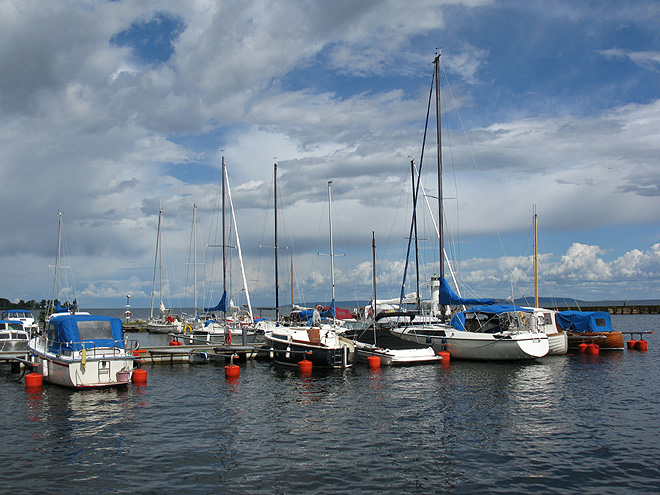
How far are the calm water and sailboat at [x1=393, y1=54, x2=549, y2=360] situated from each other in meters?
4.73

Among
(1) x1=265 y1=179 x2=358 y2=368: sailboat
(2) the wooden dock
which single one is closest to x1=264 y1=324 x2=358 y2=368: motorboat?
(1) x1=265 y1=179 x2=358 y2=368: sailboat

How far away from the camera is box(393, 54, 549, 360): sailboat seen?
35.2m

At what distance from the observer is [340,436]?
18.3 m

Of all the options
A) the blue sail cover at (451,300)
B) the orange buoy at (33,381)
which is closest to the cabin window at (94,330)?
the orange buoy at (33,381)

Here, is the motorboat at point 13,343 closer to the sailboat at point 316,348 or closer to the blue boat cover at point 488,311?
the sailboat at point 316,348

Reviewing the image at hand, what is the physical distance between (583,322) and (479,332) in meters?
11.4

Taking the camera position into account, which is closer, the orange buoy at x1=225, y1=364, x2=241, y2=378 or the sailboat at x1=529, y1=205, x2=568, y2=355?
the orange buoy at x1=225, y1=364, x2=241, y2=378

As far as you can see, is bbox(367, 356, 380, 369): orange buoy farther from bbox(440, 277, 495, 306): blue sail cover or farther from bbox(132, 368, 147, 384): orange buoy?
bbox(132, 368, 147, 384): orange buoy

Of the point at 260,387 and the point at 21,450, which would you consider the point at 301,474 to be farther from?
the point at 260,387

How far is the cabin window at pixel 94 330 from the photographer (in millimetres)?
27406

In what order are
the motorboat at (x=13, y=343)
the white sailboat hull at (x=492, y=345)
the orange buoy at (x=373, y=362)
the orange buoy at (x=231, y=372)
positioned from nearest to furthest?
the orange buoy at (x=231, y=372)
the orange buoy at (x=373, y=362)
the white sailboat hull at (x=492, y=345)
the motorboat at (x=13, y=343)

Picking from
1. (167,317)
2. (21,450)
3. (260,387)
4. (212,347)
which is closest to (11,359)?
(212,347)

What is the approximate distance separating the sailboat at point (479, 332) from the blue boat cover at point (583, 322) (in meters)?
6.91

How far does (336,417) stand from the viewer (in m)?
21.1
